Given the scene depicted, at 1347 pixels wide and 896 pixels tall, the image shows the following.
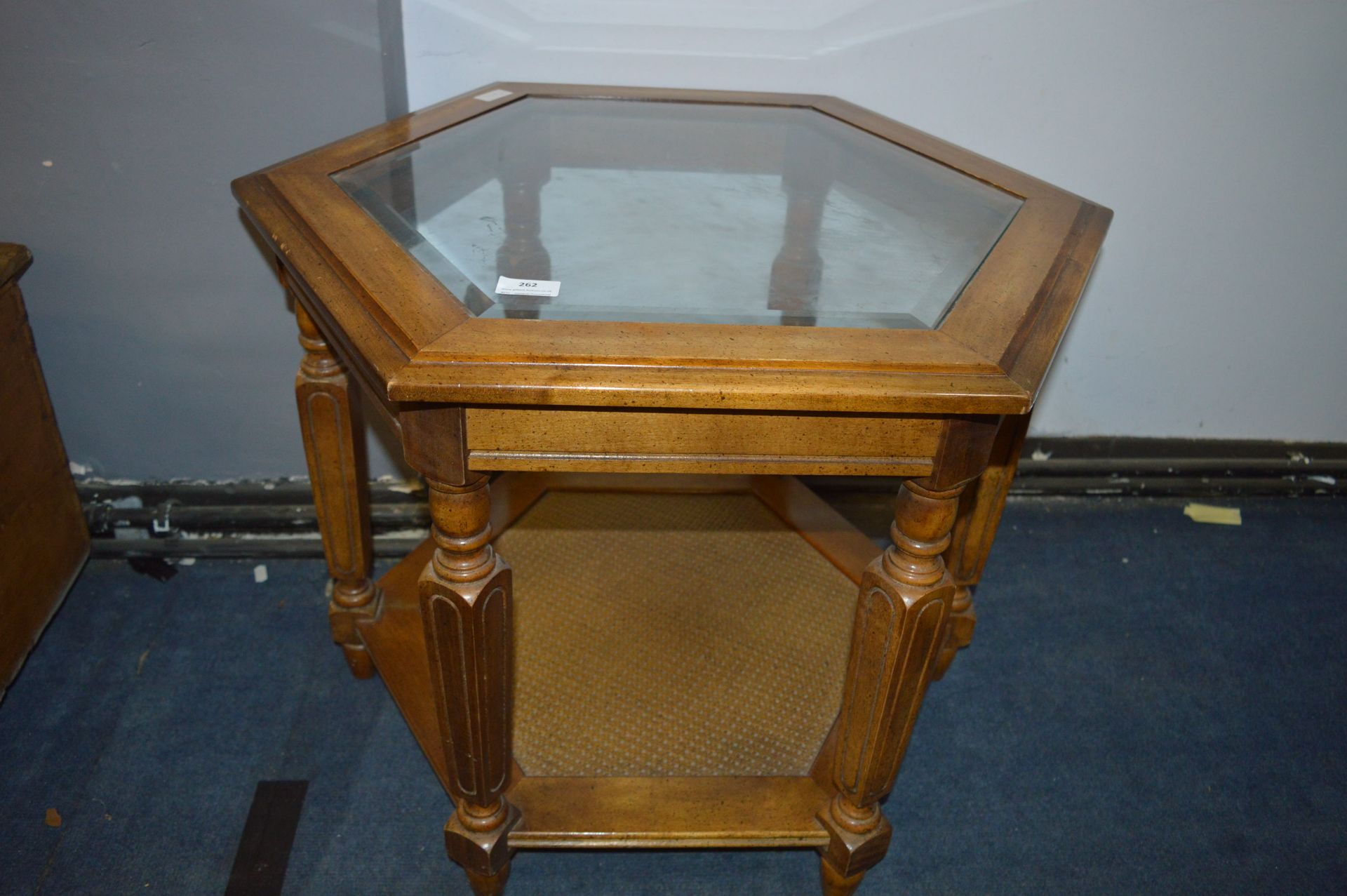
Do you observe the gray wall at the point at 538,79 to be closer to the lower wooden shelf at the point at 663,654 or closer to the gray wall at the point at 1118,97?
the gray wall at the point at 1118,97

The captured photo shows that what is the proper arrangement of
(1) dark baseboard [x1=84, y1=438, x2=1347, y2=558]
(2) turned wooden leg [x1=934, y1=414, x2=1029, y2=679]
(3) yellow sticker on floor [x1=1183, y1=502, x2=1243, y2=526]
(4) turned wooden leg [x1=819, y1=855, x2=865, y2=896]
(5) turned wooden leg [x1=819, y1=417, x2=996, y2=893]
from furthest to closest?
(3) yellow sticker on floor [x1=1183, y1=502, x2=1243, y2=526] < (1) dark baseboard [x1=84, y1=438, x2=1347, y2=558] < (2) turned wooden leg [x1=934, y1=414, x2=1029, y2=679] < (4) turned wooden leg [x1=819, y1=855, x2=865, y2=896] < (5) turned wooden leg [x1=819, y1=417, x2=996, y2=893]

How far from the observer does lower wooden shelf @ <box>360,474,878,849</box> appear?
1.35 meters

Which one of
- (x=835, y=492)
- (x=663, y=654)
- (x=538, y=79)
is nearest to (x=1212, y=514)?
(x=835, y=492)

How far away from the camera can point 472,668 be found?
43.3 inches

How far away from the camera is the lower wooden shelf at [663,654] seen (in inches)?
53.1

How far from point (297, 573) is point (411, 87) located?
0.92 metres

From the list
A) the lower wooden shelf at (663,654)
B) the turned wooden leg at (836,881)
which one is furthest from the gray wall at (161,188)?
the turned wooden leg at (836,881)

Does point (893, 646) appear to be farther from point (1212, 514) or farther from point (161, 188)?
point (1212, 514)

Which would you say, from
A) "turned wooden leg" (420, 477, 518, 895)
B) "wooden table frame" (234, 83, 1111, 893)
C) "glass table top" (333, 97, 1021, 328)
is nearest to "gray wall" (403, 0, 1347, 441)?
"glass table top" (333, 97, 1021, 328)

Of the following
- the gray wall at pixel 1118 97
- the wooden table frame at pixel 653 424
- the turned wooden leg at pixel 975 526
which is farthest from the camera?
the gray wall at pixel 1118 97

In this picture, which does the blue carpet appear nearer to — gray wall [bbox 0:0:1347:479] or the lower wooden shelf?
the lower wooden shelf

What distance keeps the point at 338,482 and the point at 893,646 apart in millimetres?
875

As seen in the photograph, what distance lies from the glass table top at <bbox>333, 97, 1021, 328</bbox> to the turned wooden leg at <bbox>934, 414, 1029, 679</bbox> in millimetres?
349

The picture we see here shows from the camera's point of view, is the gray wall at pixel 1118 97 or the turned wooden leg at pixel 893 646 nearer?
the turned wooden leg at pixel 893 646
